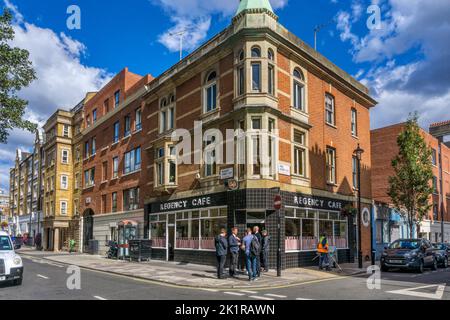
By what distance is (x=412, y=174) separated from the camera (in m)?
28.5

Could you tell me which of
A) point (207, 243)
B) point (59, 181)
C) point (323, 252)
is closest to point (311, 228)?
point (323, 252)

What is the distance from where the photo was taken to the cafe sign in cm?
2067

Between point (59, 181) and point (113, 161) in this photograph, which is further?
point (59, 181)

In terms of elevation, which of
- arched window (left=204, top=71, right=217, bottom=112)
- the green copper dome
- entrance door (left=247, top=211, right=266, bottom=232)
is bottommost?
entrance door (left=247, top=211, right=266, bottom=232)

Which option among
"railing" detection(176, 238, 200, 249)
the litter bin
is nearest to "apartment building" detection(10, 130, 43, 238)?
the litter bin

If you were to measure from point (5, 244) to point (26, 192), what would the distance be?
59442 mm

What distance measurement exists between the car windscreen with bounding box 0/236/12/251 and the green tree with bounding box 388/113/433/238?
24679 mm

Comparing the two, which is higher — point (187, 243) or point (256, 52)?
point (256, 52)

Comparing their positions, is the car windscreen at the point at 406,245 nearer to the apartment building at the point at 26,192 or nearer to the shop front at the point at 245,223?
the shop front at the point at 245,223

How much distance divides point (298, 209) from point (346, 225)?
5128 mm

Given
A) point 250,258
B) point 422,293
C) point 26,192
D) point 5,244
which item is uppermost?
point 26,192

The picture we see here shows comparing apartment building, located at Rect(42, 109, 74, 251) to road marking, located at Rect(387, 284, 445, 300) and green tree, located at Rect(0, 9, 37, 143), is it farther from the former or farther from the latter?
road marking, located at Rect(387, 284, 445, 300)

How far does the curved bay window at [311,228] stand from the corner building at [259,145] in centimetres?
5

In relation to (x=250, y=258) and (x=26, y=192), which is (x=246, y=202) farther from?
(x=26, y=192)
